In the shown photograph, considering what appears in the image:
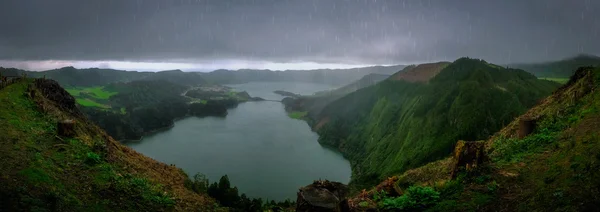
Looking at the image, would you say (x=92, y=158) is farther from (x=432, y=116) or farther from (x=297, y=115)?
(x=297, y=115)

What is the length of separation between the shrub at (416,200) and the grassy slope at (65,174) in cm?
965

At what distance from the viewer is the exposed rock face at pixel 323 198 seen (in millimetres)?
11445

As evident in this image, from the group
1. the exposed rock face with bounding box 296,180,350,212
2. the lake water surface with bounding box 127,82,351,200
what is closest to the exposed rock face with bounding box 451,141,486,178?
the exposed rock face with bounding box 296,180,350,212

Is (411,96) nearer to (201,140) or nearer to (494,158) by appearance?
(201,140)

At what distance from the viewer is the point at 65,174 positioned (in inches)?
577

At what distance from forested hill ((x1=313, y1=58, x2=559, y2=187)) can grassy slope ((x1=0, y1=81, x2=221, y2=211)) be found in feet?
121

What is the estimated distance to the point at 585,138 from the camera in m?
13.8

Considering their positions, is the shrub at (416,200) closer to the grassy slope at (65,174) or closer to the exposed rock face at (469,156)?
the exposed rock face at (469,156)

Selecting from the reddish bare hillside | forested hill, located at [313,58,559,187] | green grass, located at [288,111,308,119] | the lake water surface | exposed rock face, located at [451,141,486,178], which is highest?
the reddish bare hillside

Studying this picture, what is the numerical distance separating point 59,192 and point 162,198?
4280 mm

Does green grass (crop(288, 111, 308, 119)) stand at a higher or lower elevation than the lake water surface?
higher

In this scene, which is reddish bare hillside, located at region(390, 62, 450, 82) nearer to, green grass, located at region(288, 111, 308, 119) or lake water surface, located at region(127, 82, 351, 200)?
lake water surface, located at region(127, 82, 351, 200)

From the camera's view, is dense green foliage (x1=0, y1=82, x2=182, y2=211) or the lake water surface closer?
dense green foliage (x1=0, y1=82, x2=182, y2=211)

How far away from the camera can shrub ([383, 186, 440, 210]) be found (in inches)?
479
